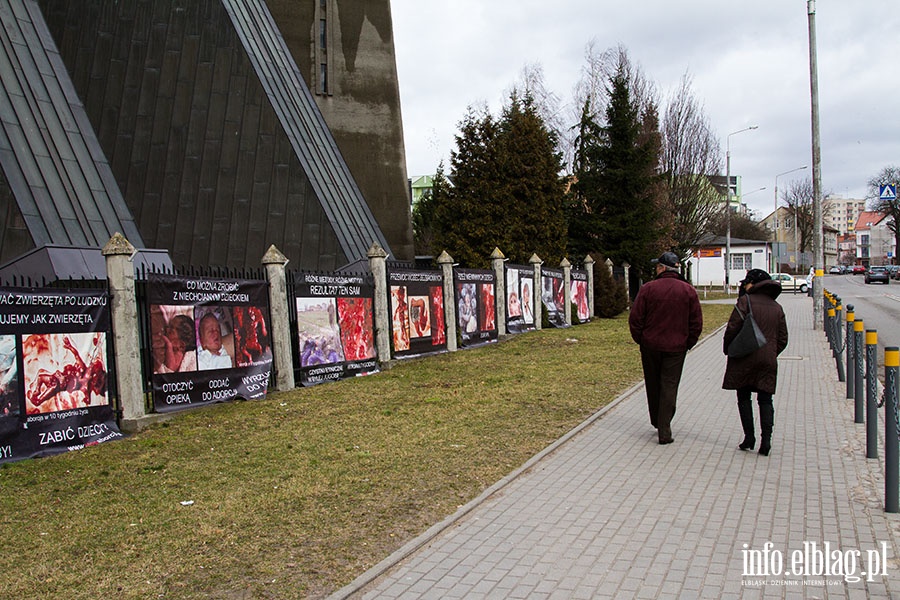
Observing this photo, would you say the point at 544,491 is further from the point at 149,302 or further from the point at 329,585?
the point at 149,302

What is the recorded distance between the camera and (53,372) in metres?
8.16

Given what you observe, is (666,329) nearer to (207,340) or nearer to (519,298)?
(207,340)

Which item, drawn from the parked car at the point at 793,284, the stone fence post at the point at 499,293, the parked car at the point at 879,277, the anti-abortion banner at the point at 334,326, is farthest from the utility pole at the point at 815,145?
the parked car at the point at 879,277

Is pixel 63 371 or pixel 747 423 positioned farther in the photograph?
pixel 63 371

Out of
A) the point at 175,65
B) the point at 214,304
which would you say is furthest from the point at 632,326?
the point at 175,65

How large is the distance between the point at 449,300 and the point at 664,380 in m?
10.6

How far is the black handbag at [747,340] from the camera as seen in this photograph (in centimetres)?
725

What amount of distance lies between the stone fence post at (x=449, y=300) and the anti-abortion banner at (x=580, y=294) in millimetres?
11008

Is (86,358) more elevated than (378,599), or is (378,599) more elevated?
(86,358)

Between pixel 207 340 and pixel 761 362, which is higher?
pixel 207 340

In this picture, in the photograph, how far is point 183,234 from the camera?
19.5 metres

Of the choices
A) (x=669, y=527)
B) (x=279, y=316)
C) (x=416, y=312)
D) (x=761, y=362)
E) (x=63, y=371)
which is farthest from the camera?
Answer: (x=416, y=312)

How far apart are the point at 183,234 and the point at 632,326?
14.5 m

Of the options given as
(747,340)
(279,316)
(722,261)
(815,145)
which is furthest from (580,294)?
(722,261)
